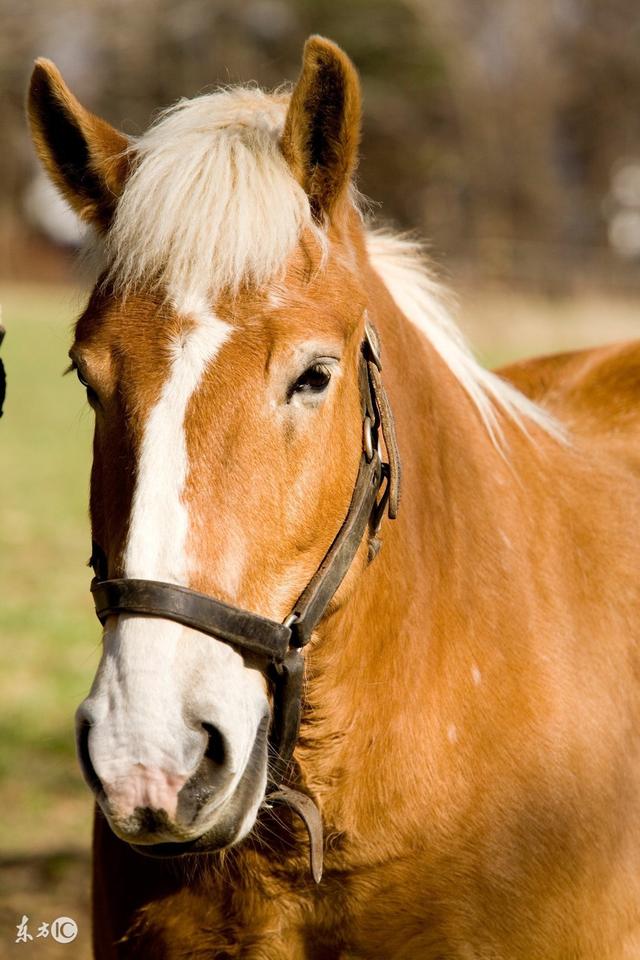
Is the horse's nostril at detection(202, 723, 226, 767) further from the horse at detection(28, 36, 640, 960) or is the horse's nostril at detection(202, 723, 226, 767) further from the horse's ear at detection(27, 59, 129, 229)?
the horse's ear at detection(27, 59, 129, 229)

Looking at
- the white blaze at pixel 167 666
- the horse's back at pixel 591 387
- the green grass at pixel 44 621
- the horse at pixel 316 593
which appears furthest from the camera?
the green grass at pixel 44 621

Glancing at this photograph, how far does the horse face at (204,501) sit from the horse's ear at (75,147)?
28 cm

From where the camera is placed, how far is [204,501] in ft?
6.35

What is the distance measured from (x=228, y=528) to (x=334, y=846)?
826mm

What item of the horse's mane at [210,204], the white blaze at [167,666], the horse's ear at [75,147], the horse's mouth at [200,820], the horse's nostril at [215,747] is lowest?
the horse's mouth at [200,820]

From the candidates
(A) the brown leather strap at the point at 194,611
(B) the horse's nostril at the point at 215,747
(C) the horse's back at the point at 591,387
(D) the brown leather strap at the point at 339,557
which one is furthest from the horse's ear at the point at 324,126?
(C) the horse's back at the point at 591,387

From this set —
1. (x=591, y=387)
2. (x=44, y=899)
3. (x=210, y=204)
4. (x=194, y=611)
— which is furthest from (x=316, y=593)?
(x=44, y=899)

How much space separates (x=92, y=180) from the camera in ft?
7.79

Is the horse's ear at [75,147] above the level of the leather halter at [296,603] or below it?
above

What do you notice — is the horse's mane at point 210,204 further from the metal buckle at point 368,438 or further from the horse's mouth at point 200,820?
the horse's mouth at point 200,820

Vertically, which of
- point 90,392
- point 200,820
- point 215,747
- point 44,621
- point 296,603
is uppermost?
point 44,621

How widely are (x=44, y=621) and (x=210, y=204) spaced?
5.29 m

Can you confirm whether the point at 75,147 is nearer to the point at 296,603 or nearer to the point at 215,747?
the point at 296,603

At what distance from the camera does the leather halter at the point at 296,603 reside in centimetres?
188
